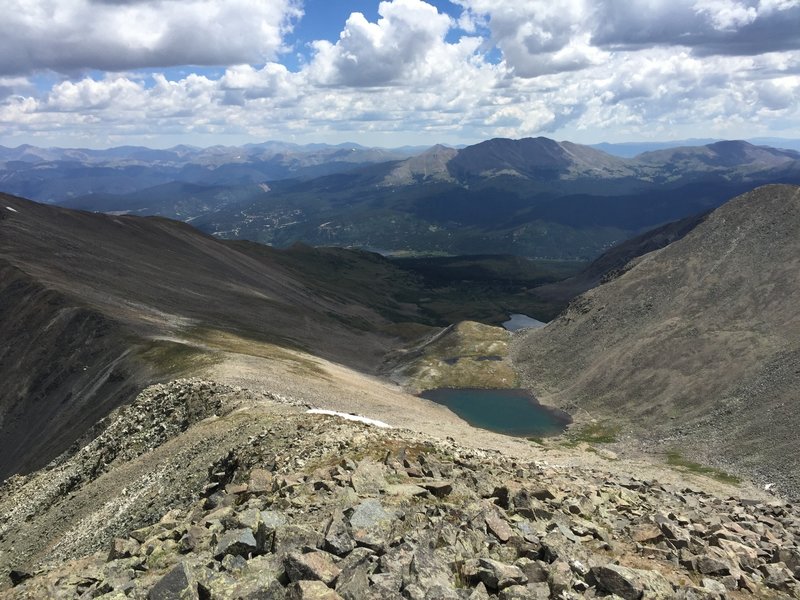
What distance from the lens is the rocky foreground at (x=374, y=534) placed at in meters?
22.6

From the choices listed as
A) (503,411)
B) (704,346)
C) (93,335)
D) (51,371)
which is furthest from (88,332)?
(704,346)

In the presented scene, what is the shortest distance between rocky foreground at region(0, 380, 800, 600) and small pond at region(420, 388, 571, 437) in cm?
7351

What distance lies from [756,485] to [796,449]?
1077 centimetres

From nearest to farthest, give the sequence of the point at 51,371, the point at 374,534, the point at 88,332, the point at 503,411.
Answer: the point at 374,534 → the point at 51,371 → the point at 88,332 → the point at 503,411

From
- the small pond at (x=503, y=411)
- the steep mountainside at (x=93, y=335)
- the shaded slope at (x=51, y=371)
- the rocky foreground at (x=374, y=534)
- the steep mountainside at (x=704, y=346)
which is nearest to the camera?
the rocky foreground at (x=374, y=534)

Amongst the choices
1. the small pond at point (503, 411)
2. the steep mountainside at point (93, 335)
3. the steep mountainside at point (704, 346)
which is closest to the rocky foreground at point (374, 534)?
the steep mountainside at point (93, 335)

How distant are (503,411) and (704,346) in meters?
48.2

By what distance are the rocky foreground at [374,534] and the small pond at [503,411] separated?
2894 inches

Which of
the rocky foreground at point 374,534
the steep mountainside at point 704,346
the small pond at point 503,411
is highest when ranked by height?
the rocky foreground at point 374,534

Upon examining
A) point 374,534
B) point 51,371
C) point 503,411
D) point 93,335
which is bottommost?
point 503,411

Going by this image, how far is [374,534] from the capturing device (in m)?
25.5

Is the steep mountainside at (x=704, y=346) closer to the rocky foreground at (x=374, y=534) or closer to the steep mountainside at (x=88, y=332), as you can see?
the rocky foreground at (x=374, y=534)

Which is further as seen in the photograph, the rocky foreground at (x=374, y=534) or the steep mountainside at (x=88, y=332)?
the steep mountainside at (x=88, y=332)

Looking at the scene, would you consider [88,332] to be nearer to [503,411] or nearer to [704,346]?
[503,411]
